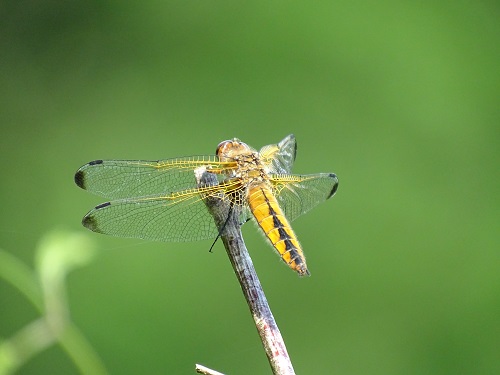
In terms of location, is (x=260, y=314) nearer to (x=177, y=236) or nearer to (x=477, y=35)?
(x=177, y=236)

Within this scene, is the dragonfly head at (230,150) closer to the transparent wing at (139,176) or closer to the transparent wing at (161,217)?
the transparent wing at (139,176)

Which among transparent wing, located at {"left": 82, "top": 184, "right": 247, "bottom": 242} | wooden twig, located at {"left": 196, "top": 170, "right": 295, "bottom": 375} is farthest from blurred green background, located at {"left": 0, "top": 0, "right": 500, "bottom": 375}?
wooden twig, located at {"left": 196, "top": 170, "right": 295, "bottom": 375}

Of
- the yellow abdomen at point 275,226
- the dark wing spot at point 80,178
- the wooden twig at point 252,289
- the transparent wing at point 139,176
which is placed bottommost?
the wooden twig at point 252,289

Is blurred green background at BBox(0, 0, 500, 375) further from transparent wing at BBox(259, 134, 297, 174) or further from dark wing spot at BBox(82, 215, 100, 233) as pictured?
dark wing spot at BBox(82, 215, 100, 233)

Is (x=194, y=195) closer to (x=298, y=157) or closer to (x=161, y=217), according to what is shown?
(x=161, y=217)

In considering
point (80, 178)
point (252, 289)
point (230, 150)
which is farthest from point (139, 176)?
point (252, 289)

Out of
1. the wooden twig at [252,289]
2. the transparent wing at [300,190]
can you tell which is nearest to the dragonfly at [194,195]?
the transparent wing at [300,190]

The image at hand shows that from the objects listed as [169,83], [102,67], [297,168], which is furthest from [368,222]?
[102,67]
